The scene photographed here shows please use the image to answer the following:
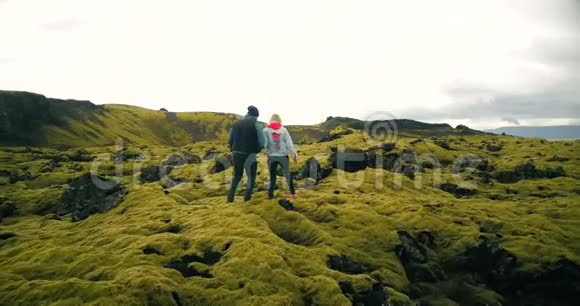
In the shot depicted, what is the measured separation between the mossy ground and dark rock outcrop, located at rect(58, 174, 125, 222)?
133cm

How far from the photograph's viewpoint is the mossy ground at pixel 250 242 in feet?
78.7

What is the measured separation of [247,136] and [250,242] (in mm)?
8018

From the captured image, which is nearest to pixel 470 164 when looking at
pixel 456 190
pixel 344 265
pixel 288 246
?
pixel 456 190

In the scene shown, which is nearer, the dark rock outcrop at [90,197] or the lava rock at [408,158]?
the dark rock outcrop at [90,197]

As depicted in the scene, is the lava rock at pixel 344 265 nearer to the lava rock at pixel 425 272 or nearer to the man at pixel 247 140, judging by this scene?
the lava rock at pixel 425 272

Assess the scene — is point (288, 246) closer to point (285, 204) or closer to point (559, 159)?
point (285, 204)

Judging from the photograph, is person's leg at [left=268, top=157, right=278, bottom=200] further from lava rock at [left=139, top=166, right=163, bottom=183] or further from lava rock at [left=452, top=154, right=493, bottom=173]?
lava rock at [left=452, top=154, right=493, bottom=173]

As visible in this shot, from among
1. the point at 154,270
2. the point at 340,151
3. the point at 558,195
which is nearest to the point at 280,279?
the point at 154,270

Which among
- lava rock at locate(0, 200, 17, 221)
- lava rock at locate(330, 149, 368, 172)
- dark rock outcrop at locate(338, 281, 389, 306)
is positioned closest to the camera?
dark rock outcrop at locate(338, 281, 389, 306)

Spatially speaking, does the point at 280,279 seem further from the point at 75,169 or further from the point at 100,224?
the point at 75,169

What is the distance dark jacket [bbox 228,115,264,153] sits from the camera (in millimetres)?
33438

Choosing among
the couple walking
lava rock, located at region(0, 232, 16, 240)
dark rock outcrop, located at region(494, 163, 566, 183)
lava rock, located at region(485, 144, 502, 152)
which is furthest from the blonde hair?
lava rock, located at region(485, 144, 502, 152)

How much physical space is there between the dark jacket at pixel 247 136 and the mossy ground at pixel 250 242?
16.2 ft
